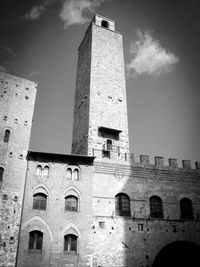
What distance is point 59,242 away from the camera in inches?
614

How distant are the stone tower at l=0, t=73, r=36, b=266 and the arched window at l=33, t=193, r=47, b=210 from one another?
863 mm

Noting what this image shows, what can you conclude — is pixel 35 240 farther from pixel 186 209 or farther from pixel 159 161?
pixel 186 209

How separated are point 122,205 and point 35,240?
5.87 m

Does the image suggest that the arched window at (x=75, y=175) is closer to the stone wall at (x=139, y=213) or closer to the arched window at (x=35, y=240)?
the stone wall at (x=139, y=213)

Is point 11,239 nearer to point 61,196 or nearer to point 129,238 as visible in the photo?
point 61,196

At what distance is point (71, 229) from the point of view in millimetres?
16125

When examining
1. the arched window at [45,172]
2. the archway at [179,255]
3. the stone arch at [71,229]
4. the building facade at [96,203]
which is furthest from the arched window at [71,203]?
the archway at [179,255]

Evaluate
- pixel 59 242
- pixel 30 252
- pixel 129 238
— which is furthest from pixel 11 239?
pixel 129 238

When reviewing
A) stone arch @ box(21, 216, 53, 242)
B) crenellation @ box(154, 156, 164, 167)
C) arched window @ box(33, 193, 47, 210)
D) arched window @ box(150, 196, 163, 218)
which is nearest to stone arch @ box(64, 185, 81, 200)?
arched window @ box(33, 193, 47, 210)

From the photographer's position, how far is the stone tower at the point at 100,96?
20750 millimetres

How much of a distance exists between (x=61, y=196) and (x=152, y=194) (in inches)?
248

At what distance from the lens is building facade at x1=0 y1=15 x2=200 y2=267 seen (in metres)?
15.5

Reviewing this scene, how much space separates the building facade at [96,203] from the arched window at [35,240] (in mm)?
53

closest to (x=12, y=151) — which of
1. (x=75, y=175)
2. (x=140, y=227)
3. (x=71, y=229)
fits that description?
(x=75, y=175)
